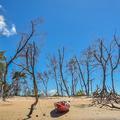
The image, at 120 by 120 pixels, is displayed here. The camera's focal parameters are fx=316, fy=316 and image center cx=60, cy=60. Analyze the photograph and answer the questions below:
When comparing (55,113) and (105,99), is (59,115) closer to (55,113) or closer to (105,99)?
(55,113)

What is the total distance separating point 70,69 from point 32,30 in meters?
23.3

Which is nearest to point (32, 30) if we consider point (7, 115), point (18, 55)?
point (18, 55)

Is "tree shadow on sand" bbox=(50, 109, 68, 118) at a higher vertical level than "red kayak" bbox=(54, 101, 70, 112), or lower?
lower

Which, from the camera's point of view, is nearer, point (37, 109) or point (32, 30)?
point (37, 109)

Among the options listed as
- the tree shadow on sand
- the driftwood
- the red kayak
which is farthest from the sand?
the driftwood

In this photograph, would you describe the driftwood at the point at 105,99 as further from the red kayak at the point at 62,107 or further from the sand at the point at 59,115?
the red kayak at the point at 62,107

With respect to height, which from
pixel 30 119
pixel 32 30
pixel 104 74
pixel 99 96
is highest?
pixel 32 30

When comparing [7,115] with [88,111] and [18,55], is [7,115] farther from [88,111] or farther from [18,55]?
[18,55]

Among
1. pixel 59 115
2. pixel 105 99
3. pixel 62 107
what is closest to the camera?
pixel 59 115

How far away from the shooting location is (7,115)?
20516 mm

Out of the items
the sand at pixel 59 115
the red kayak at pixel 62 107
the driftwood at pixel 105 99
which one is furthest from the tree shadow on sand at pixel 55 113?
the driftwood at pixel 105 99

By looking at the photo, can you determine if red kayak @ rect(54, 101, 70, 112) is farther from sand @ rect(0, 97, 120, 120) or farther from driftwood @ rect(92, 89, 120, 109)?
driftwood @ rect(92, 89, 120, 109)

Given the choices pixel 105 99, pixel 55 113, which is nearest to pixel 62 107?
pixel 55 113

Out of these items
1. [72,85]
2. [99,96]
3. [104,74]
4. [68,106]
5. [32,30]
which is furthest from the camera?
[72,85]
